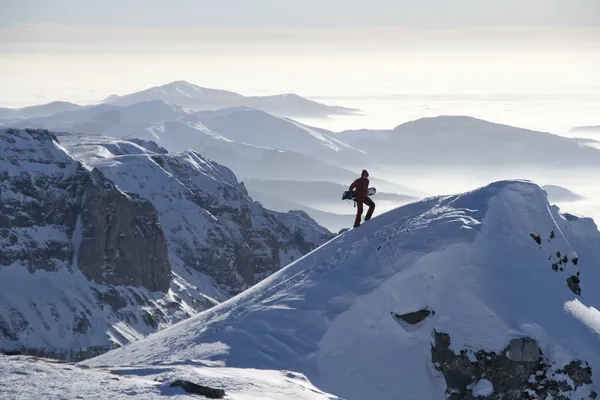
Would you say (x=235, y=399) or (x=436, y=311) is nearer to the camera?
(x=235, y=399)

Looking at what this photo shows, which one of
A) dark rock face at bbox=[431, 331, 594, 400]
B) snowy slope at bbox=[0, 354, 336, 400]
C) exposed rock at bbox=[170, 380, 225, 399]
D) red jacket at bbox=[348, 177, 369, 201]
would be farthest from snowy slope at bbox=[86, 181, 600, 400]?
exposed rock at bbox=[170, 380, 225, 399]

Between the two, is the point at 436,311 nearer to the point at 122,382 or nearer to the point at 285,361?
the point at 285,361

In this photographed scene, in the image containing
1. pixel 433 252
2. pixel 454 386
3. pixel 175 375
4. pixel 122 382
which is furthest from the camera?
pixel 433 252

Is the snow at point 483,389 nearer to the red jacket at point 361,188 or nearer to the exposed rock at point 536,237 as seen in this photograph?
the exposed rock at point 536,237

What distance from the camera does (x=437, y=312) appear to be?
157ft

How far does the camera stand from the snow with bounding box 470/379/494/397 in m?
44.8

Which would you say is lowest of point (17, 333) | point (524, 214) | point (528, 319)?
point (17, 333)

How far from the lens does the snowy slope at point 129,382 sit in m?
32.1

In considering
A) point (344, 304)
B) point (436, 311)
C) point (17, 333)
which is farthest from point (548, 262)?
point (17, 333)

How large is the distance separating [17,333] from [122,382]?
170411mm

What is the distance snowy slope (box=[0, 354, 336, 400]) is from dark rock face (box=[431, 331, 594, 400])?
786 cm

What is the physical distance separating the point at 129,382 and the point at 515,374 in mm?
18467

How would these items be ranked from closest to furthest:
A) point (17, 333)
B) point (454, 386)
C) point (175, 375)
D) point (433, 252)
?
1. point (175, 375)
2. point (454, 386)
3. point (433, 252)
4. point (17, 333)

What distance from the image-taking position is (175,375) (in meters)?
37.3
